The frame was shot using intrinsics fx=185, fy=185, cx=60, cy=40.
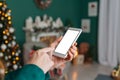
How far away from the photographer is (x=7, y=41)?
3.08 m

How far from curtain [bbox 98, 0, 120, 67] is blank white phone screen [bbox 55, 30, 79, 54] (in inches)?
134

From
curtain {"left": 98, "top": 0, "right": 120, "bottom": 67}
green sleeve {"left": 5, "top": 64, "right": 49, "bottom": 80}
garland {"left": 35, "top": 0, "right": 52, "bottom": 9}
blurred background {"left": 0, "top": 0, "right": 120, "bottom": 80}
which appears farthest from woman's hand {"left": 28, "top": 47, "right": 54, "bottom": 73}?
curtain {"left": 98, "top": 0, "right": 120, "bottom": 67}

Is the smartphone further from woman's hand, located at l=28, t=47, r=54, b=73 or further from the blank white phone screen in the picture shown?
woman's hand, located at l=28, t=47, r=54, b=73

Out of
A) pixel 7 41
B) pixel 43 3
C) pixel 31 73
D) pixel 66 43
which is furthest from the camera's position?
pixel 43 3

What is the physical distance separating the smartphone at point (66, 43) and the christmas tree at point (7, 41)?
216 centimetres

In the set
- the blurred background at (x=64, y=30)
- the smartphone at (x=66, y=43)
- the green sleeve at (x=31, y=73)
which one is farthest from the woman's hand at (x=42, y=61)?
the blurred background at (x=64, y=30)

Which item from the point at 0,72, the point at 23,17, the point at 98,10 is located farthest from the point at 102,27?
the point at 0,72

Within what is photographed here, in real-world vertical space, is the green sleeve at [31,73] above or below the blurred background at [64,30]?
above

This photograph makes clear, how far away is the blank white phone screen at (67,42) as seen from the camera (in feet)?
3.27

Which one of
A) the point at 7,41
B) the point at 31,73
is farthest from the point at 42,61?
the point at 7,41

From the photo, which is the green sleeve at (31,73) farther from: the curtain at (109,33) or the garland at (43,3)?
the curtain at (109,33)

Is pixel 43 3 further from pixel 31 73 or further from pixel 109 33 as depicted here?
pixel 31 73

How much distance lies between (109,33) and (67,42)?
3.53 m

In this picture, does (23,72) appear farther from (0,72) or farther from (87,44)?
(87,44)
